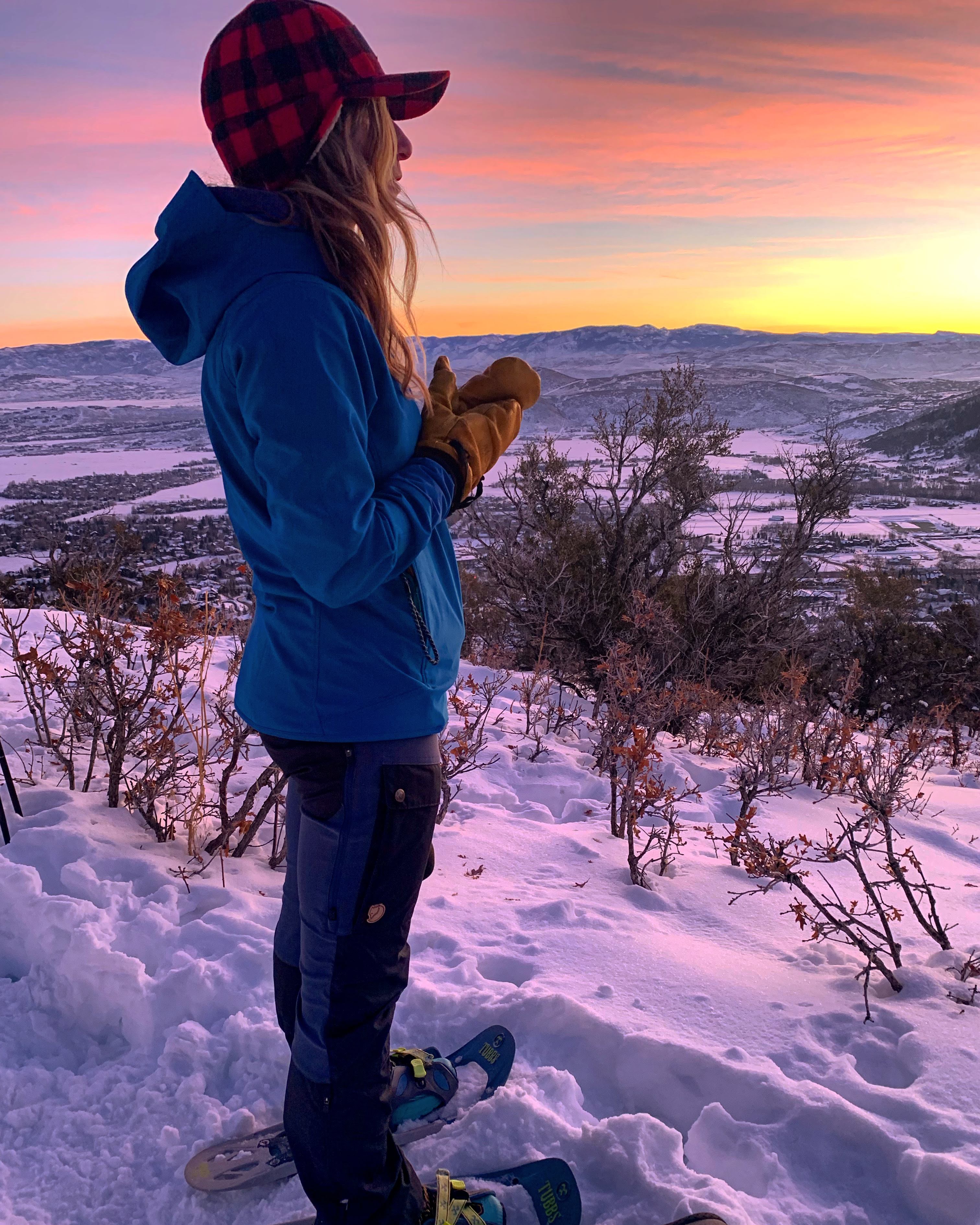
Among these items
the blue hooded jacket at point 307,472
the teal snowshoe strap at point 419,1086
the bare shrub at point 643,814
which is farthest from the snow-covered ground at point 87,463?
the blue hooded jacket at point 307,472

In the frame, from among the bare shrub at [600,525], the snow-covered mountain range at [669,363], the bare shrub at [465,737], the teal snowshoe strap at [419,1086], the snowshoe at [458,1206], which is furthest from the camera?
the snow-covered mountain range at [669,363]

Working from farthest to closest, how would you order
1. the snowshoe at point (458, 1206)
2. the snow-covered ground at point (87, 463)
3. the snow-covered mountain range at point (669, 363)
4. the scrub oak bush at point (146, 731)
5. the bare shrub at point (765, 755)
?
the snow-covered mountain range at point (669, 363) → the snow-covered ground at point (87, 463) → the bare shrub at point (765, 755) → the scrub oak bush at point (146, 731) → the snowshoe at point (458, 1206)

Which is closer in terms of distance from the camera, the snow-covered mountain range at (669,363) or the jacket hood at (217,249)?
the jacket hood at (217,249)

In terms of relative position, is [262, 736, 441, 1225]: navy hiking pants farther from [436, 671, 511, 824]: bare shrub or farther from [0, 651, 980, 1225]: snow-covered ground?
[436, 671, 511, 824]: bare shrub

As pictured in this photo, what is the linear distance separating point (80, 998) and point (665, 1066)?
4.83 feet

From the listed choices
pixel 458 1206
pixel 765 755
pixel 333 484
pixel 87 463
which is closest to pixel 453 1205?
pixel 458 1206

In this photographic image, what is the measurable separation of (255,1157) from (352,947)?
766mm

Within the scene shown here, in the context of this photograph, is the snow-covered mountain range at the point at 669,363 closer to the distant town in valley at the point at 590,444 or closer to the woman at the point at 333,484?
the distant town in valley at the point at 590,444

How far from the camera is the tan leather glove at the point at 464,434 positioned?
49.1 inches

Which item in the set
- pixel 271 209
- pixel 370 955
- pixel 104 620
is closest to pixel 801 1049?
pixel 370 955

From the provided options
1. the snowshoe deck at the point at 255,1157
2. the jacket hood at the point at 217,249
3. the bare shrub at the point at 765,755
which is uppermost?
the jacket hood at the point at 217,249

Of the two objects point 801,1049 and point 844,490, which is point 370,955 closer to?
point 801,1049

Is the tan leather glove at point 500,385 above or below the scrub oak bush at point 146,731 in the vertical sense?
above

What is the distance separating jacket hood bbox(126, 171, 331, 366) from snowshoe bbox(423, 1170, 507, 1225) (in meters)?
1.53
